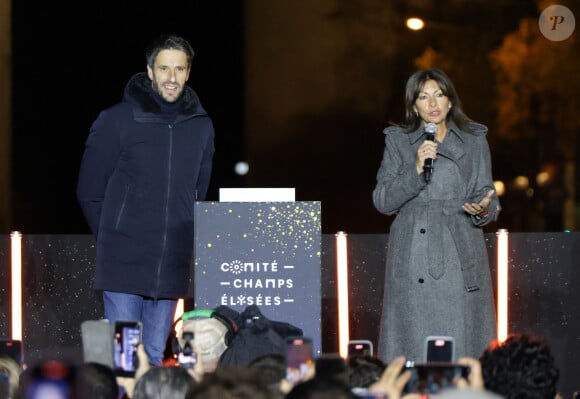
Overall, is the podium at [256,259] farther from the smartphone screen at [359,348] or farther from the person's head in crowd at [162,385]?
the person's head in crowd at [162,385]

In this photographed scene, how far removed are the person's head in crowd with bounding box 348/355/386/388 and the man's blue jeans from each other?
5.51ft

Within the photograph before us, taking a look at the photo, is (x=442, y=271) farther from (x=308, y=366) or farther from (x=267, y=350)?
(x=308, y=366)

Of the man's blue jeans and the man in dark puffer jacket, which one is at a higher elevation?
the man in dark puffer jacket

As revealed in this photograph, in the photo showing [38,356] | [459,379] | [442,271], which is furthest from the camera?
[38,356]

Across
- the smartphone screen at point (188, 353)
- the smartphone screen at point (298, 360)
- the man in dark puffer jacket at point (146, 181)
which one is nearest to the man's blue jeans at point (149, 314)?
the man in dark puffer jacket at point (146, 181)

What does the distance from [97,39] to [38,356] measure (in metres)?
2.03

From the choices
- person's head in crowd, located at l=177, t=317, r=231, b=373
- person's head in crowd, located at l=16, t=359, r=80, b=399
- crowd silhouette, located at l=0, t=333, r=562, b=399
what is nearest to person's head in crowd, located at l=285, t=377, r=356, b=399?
crowd silhouette, located at l=0, t=333, r=562, b=399

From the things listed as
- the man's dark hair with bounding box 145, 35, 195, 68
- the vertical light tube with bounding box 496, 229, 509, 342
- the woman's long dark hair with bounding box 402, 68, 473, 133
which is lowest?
the vertical light tube with bounding box 496, 229, 509, 342

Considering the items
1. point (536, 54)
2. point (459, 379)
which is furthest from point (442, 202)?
point (536, 54)

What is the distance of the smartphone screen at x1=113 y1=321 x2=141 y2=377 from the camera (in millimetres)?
4391

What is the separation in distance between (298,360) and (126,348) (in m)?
0.63

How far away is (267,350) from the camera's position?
520 cm

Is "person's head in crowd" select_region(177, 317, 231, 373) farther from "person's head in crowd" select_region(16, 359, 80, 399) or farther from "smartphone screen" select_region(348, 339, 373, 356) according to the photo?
"person's head in crowd" select_region(16, 359, 80, 399)

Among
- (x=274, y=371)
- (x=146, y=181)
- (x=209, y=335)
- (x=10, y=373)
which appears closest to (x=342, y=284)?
(x=146, y=181)
